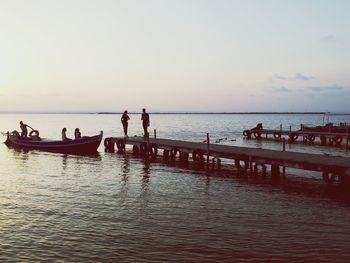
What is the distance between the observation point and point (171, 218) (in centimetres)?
1318

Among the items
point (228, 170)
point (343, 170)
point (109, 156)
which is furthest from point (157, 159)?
point (343, 170)

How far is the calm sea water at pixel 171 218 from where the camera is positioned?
1007 cm

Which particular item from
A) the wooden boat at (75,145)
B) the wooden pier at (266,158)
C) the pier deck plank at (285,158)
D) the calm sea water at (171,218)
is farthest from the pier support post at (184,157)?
the wooden boat at (75,145)

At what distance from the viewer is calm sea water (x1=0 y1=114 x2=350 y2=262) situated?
10070 millimetres

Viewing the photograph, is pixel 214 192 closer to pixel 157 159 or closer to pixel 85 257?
pixel 85 257

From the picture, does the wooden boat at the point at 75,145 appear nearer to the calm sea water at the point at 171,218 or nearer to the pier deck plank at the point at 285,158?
the pier deck plank at the point at 285,158

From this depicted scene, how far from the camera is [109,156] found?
32.8 m

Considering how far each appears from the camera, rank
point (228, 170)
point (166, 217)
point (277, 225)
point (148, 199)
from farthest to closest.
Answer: point (228, 170)
point (148, 199)
point (166, 217)
point (277, 225)

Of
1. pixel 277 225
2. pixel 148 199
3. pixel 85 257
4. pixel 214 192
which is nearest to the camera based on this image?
pixel 85 257

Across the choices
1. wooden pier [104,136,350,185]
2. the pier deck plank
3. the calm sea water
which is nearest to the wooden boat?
wooden pier [104,136,350,185]

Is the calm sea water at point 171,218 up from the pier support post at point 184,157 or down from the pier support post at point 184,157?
down

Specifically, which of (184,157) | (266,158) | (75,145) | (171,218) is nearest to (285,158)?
(266,158)

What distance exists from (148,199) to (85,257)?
6536 millimetres

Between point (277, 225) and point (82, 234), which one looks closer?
point (82, 234)
